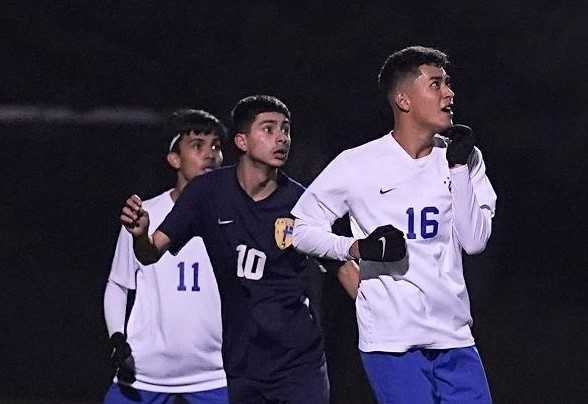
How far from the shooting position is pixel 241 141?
288 inches

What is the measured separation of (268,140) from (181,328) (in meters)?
1.02

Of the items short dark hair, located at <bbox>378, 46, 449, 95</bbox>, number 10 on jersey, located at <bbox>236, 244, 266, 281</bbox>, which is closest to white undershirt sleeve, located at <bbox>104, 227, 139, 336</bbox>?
number 10 on jersey, located at <bbox>236, 244, 266, 281</bbox>

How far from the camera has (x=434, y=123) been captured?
21.1ft

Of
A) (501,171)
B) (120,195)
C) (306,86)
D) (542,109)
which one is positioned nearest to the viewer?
(306,86)

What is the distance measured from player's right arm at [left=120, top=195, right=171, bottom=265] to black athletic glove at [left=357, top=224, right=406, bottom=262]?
949mm

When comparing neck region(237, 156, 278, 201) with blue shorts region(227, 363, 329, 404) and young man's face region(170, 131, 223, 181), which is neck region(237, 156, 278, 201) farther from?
young man's face region(170, 131, 223, 181)

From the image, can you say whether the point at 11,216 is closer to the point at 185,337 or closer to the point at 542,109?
the point at 542,109

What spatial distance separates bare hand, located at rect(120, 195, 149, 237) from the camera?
6.54 metres

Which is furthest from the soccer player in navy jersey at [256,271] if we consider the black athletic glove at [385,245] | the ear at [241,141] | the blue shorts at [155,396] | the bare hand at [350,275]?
the black athletic glove at [385,245]

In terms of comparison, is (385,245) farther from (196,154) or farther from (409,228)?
(196,154)

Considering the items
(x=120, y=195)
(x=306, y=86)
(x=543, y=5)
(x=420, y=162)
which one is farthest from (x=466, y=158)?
(x=120, y=195)

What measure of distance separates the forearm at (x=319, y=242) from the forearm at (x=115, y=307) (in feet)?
4.84

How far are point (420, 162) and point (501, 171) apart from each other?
10934mm

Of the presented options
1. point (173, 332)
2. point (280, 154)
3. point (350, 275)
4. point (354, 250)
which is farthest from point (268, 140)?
point (354, 250)
